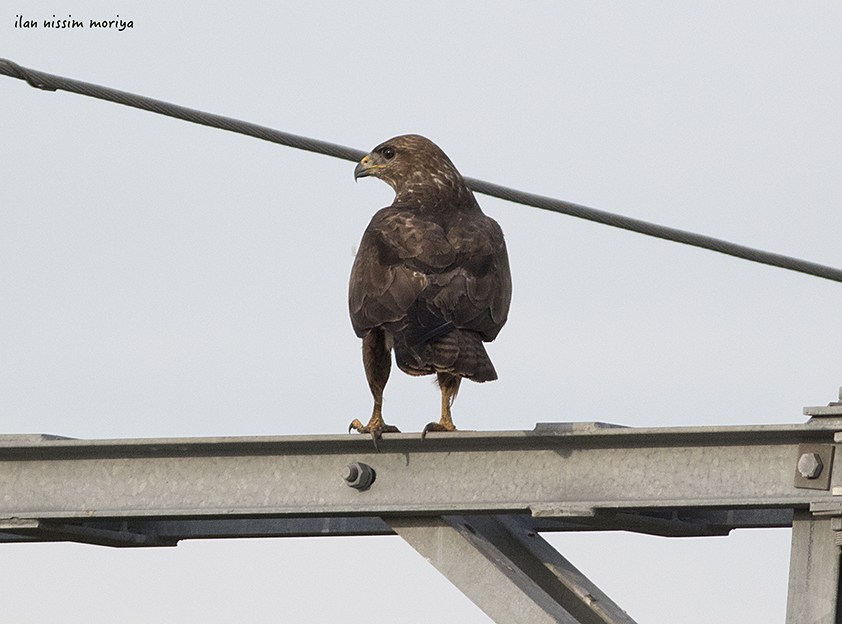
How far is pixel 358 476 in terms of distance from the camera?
4.83 metres

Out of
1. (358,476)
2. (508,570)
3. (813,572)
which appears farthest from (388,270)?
(813,572)

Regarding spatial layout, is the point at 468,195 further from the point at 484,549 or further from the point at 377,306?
the point at 484,549

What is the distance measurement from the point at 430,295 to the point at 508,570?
1419 mm

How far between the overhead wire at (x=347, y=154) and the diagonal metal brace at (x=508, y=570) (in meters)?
1.59

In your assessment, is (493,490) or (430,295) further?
(430,295)

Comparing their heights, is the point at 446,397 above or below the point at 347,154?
below

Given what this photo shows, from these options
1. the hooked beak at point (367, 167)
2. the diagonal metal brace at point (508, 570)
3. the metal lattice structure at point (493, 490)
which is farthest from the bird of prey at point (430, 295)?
the hooked beak at point (367, 167)

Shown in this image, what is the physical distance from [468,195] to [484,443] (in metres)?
2.52

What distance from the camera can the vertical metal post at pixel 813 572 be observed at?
158 inches

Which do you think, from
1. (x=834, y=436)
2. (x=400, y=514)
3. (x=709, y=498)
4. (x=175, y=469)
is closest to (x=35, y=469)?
(x=175, y=469)

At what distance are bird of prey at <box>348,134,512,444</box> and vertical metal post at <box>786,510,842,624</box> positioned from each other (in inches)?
54.4

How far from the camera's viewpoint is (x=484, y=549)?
467cm

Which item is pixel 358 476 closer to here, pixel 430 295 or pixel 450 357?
pixel 450 357

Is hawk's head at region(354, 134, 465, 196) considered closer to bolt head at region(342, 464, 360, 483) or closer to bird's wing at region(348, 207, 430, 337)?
bird's wing at region(348, 207, 430, 337)
